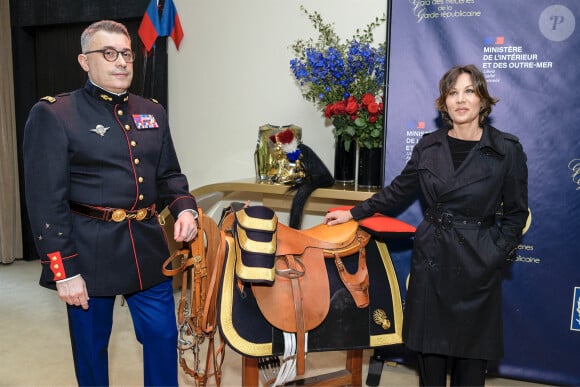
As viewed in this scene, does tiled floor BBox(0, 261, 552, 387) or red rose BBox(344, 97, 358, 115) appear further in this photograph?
red rose BBox(344, 97, 358, 115)

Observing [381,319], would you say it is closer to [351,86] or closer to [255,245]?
[255,245]

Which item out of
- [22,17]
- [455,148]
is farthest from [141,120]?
[22,17]

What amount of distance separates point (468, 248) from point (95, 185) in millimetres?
1279

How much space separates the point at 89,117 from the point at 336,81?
5.18 ft

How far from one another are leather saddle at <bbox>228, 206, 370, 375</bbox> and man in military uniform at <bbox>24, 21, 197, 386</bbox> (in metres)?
0.23

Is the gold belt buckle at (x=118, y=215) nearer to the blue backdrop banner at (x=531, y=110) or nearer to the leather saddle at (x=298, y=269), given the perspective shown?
the leather saddle at (x=298, y=269)

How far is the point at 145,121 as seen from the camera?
1783mm

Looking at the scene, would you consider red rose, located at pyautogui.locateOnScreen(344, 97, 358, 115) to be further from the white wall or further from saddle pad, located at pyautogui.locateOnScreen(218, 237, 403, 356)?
saddle pad, located at pyautogui.locateOnScreen(218, 237, 403, 356)

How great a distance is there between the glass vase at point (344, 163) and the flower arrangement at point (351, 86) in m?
0.06

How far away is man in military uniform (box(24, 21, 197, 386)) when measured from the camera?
1.55 m

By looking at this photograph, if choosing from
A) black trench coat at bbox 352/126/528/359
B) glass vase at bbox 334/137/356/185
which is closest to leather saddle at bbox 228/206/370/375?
black trench coat at bbox 352/126/528/359

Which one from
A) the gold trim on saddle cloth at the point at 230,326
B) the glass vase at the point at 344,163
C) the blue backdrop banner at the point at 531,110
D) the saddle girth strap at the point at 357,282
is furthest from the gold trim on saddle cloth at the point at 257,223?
the glass vase at the point at 344,163

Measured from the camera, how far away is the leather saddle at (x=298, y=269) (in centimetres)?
175

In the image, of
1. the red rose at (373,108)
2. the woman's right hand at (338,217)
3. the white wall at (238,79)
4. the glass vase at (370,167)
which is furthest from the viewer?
the white wall at (238,79)
